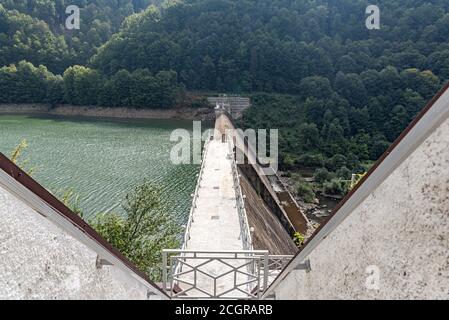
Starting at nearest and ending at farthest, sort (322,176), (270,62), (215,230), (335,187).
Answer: (215,230) → (335,187) → (322,176) → (270,62)

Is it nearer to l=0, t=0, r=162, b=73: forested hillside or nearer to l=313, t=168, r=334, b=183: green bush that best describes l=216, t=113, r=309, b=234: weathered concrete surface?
l=313, t=168, r=334, b=183: green bush

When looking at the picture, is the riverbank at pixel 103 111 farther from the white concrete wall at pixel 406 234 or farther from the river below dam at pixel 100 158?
the white concrete wall at pixel 406 234

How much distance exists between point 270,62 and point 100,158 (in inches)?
1197

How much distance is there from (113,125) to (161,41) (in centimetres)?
1788

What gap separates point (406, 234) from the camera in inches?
52.1

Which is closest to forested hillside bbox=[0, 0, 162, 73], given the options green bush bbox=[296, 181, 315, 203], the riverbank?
the riverbank

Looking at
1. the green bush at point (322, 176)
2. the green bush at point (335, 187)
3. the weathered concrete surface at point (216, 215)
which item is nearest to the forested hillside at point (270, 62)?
the green bush at point (322, 176)

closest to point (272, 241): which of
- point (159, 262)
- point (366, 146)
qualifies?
point (159, 262)

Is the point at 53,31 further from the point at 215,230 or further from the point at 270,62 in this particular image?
the point at 215,230

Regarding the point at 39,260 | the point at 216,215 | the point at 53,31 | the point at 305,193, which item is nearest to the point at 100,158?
the point at 305,193

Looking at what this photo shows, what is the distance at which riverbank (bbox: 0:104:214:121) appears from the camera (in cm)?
4512

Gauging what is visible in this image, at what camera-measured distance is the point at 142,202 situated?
10031mm
